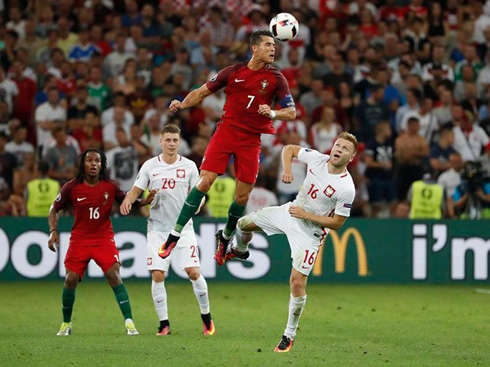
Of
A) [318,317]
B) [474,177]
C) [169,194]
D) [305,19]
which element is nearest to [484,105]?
[474,177]

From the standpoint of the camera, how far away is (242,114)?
12539 millimetres

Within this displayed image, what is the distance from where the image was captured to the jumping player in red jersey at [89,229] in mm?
13453

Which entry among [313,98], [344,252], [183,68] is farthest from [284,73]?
[344,252]

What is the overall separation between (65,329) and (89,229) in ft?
4.22

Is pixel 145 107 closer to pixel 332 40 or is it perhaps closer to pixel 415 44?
pixel 332 40

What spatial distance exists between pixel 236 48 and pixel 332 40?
217 centimetres

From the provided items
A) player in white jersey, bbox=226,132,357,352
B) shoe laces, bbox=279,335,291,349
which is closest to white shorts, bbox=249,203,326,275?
player in white jersey, bbox=226,132,357,352

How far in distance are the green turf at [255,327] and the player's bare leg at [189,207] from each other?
3.61 feet

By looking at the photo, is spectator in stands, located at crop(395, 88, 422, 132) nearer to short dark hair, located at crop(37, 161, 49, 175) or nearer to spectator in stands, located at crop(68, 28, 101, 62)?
spectator in stands, located at crop(68, 28, 101, 62)

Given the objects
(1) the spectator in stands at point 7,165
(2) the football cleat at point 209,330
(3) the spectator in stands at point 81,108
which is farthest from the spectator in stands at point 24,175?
(2) the football cleat at point 209,330

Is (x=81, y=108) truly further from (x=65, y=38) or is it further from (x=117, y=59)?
(x=65, y=38)

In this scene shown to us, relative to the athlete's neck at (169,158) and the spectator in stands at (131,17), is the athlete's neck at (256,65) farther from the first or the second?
the spectator in stands at (131,17)

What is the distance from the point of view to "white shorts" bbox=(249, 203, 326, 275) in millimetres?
11953

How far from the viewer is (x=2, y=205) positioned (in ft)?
64.8
